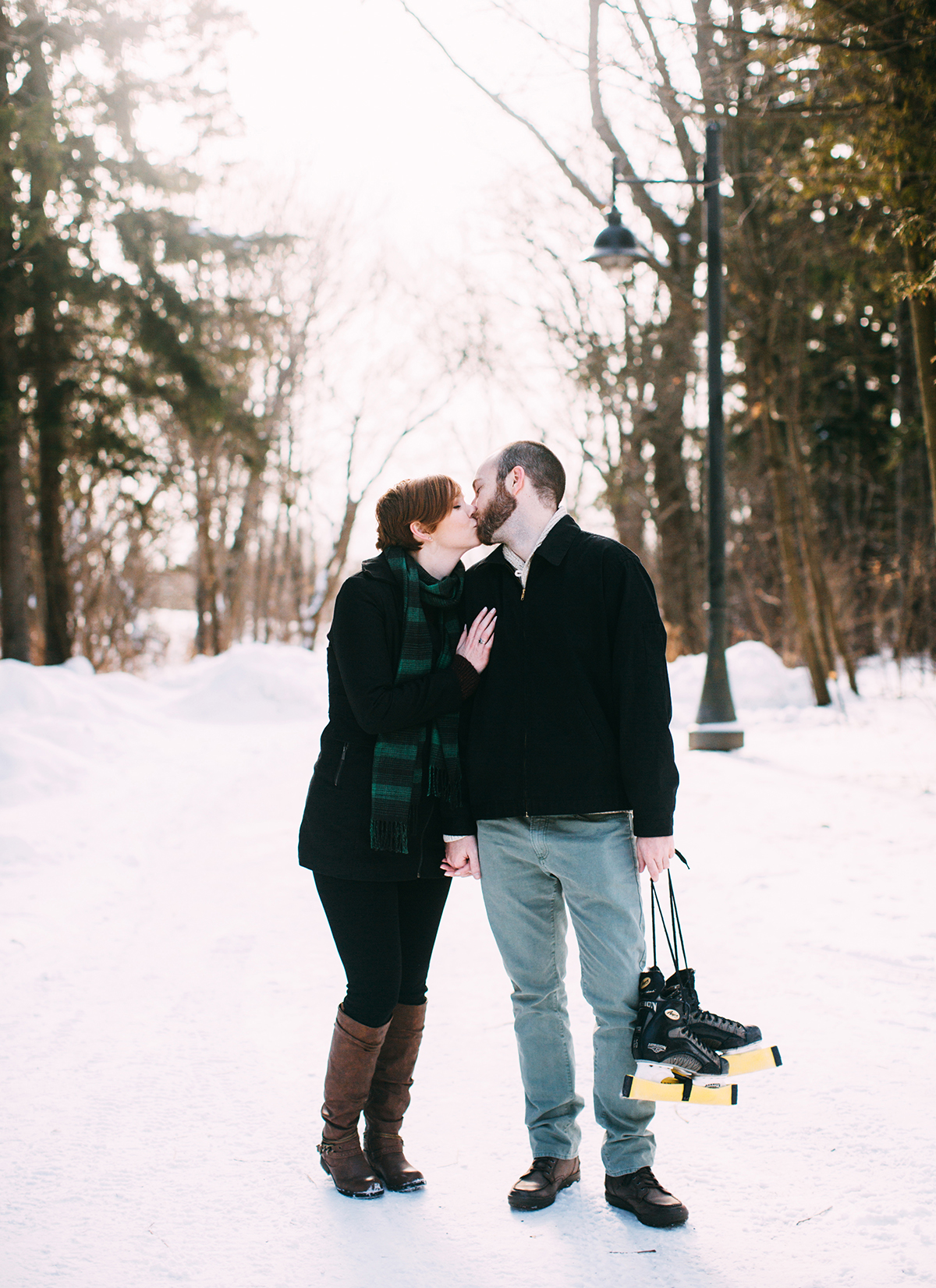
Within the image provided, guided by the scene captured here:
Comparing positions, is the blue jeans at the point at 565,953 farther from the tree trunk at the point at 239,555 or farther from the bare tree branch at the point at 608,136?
the tree trunk at the point at 239,555

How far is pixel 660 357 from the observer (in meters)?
21.9

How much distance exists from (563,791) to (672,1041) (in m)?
0.68

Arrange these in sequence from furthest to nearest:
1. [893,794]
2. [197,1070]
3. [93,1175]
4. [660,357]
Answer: [660,357] → [893,794] → [197,1070] → [93,1175]

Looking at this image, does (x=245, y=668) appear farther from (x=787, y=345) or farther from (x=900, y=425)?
(x=900, y=425)

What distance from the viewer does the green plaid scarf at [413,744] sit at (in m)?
2.91

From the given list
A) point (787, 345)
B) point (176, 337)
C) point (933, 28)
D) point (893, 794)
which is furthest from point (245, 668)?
point (933, 28)

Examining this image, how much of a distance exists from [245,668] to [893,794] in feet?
37.3

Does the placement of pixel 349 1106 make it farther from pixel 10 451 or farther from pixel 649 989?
pixel 10 451

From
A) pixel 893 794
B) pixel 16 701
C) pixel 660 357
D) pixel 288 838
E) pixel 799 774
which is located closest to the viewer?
pixel 288 838

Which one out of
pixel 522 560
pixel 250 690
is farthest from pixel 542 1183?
pixel 250 690

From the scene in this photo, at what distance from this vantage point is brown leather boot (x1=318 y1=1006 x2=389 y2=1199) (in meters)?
2.92

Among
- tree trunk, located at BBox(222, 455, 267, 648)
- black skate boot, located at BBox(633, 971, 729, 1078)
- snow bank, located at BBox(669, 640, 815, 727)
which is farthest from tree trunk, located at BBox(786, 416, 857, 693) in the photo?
tree trunk, located at BBox(222, 455, 267, 648)

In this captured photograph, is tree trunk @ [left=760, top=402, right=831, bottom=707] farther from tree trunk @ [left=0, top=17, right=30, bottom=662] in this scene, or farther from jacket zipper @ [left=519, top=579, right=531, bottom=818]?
jacket zipper @ [left=519, top=579, right=531, bottom=818]

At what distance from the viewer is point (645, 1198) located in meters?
2.74
